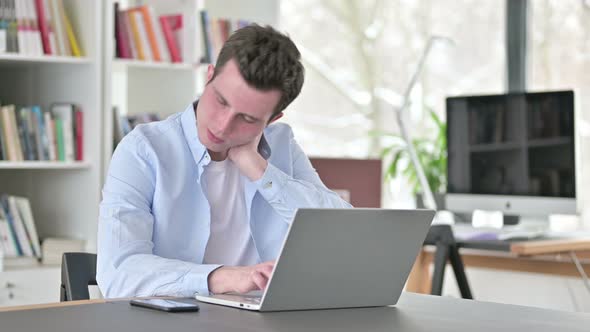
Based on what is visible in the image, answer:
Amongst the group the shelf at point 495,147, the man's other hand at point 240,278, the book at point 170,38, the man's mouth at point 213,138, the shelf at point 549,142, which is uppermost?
the book at point 170,38

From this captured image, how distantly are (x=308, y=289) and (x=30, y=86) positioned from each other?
8.40ft

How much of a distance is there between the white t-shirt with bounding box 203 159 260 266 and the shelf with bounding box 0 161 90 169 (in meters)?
1.62

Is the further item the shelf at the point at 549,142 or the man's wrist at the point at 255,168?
the shelf at the point at 549,142

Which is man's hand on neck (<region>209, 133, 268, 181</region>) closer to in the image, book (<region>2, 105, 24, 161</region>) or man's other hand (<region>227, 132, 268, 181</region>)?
man's other hand (<region>227, 132, 268, 181</region>)

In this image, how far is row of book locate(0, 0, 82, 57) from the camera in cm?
352

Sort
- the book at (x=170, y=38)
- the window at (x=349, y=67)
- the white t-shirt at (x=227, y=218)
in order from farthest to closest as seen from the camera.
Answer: the window at (x=349, y=67), the book at (x=170, y=38), the white t-shirt at (x=227, y=218)

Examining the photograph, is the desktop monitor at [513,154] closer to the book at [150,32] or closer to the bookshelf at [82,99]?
the bookshelf at [82,99]

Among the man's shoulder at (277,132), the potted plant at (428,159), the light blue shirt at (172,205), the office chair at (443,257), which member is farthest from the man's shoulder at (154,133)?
the potted plant at (428,159)

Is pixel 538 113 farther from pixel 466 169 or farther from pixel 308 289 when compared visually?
pixel 308 289

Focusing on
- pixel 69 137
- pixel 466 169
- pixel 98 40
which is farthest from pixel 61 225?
pixel 466 169

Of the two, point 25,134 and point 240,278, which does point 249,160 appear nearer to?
point 240,278

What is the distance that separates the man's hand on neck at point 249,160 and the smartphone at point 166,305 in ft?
1.52

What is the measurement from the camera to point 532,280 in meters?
3.85

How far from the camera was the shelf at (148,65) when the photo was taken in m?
3.73
